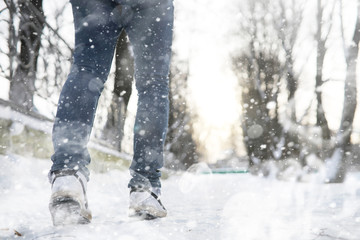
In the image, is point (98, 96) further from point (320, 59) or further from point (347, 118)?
point (320, 59)

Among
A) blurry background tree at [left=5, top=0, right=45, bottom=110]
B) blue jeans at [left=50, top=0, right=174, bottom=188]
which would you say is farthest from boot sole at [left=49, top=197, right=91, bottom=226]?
blurry background tree at [left=5, top=0, right=45, bottom=110]

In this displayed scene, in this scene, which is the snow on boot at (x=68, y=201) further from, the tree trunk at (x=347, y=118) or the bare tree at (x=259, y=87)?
the bare tree at (x=259, y=87)

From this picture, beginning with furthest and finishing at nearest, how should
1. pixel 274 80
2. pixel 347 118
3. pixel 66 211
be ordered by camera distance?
pixel 274 80, pixel 347 118, pixel 66 211

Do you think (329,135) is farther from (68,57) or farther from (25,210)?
(25,210)

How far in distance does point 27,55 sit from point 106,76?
146 inches

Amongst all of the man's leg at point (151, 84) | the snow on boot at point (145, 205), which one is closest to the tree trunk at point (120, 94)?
the man's leg at point (151, 84)

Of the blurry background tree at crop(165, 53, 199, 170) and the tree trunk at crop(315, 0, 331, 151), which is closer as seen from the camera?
the tree trunk at crop(315, 0, 331, 151)

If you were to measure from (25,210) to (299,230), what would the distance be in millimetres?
1203

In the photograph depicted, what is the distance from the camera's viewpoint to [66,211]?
1.06m

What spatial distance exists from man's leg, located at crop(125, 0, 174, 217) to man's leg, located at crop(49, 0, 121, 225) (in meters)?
0.13

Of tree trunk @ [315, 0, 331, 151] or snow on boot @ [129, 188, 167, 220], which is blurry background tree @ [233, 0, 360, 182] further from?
snow on boot @ [129, 188, 167, 220]

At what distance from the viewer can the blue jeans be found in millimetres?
1229

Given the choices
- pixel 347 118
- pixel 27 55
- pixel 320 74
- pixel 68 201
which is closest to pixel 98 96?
pixel 68 201

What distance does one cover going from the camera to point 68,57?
15.9 ft
